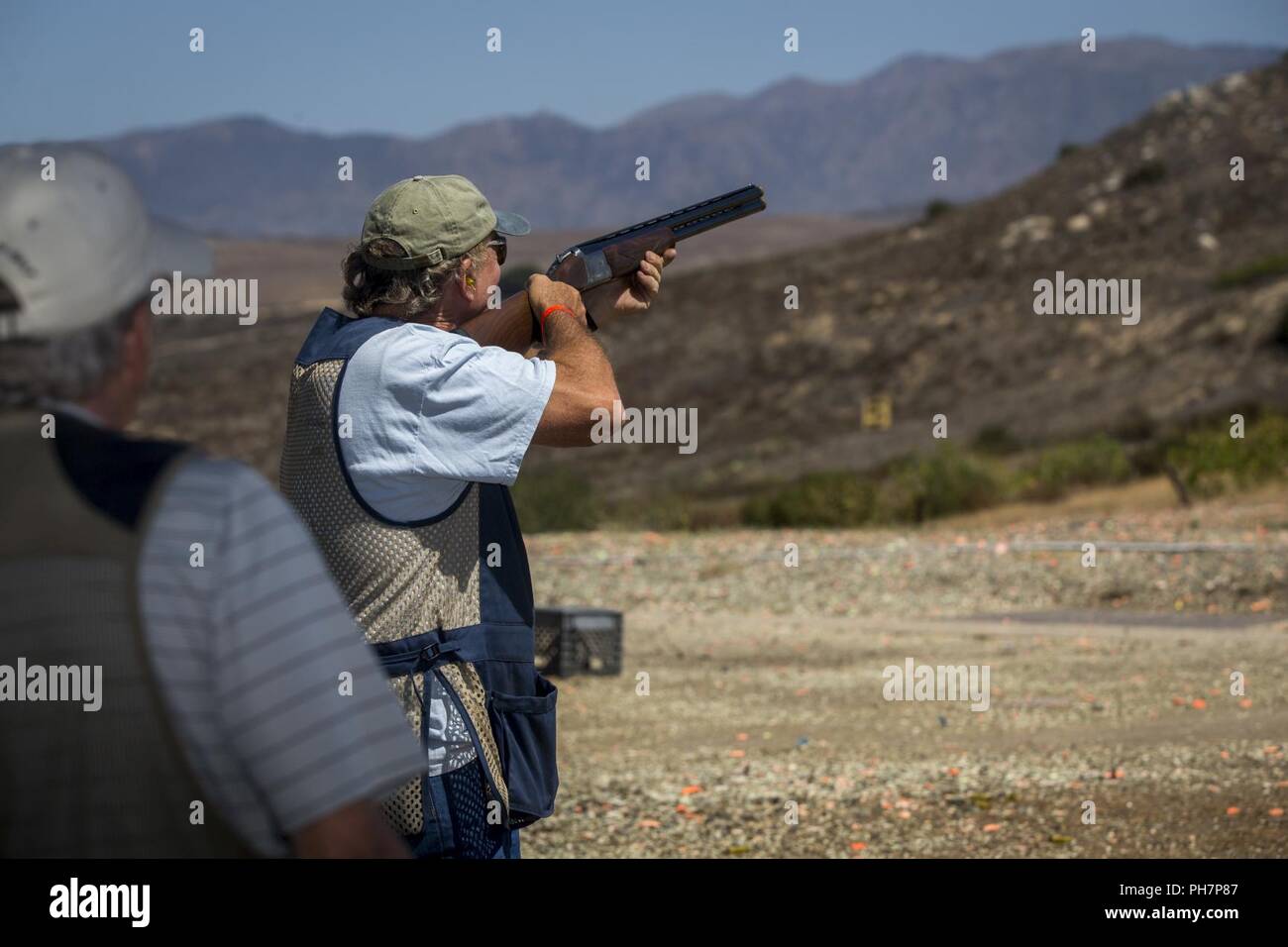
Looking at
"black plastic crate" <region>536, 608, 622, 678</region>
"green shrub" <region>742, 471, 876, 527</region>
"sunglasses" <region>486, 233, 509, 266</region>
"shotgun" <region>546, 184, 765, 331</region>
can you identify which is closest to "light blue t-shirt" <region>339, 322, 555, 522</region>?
"sunglasses" <region>486, 233, 509, 266</region>

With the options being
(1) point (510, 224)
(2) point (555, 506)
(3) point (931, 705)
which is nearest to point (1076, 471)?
(2) point (555, 506)

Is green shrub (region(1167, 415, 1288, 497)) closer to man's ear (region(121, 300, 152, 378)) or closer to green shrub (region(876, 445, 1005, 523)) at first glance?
green shrub (region(876, 445, 1005, 523))

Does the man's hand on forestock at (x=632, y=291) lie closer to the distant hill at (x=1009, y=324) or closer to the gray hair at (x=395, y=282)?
the gray hair at (x=395, y=282)

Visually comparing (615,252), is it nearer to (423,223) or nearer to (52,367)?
(423,223)

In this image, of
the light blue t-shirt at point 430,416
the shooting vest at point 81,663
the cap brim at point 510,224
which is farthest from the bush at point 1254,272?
the shooting vest at point 81,663

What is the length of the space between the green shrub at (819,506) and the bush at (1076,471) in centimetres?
273

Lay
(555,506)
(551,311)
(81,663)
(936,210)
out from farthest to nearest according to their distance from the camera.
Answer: (936,210) → (555,506) → (551,311) → (81,663)

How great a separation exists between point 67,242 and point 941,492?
84.4ft

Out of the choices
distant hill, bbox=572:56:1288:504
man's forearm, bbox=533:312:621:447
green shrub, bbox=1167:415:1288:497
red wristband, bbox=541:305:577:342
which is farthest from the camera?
distant hill, bbox=572:56:1288:504

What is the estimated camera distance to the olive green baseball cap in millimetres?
3125

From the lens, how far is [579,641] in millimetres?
12867

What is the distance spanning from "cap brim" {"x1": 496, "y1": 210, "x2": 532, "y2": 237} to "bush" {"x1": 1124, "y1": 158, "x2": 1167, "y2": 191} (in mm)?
55501

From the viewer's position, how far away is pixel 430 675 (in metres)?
3.00

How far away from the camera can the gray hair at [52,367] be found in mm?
1772
